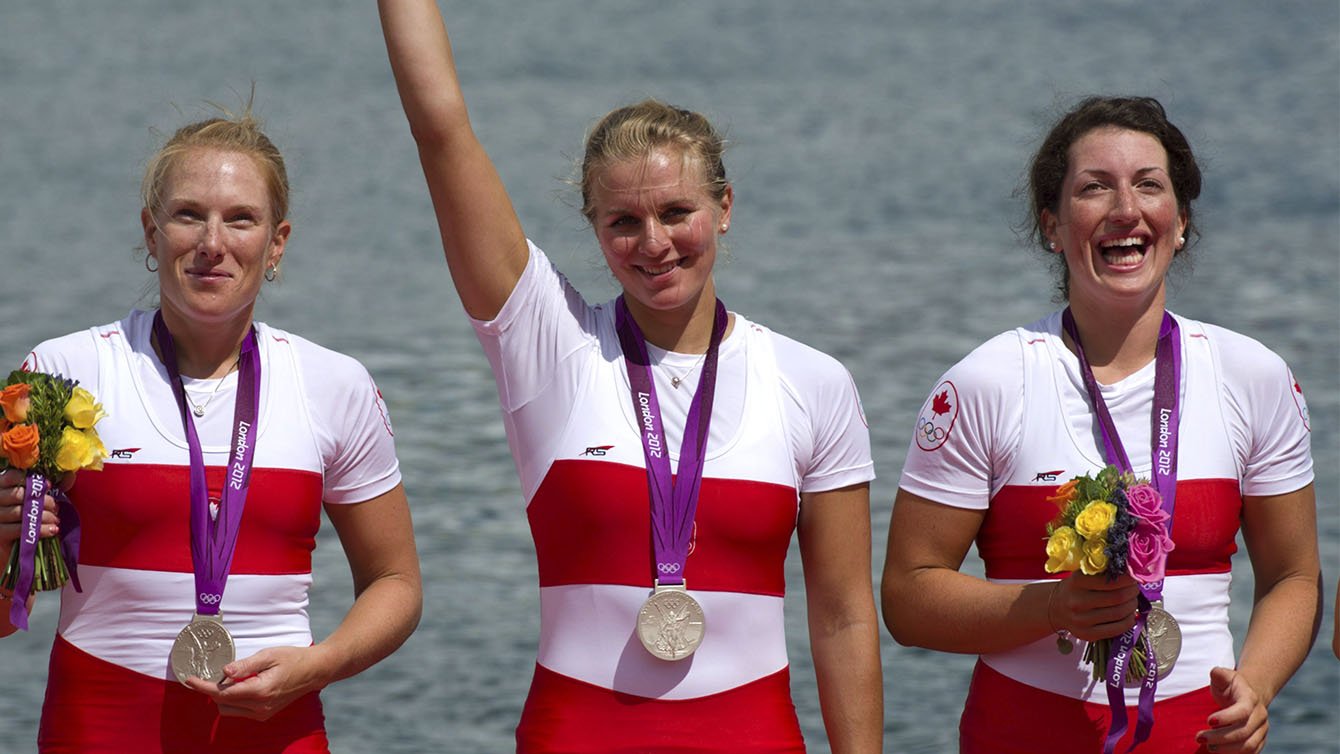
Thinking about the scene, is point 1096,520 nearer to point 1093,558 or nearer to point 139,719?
point 1093,558

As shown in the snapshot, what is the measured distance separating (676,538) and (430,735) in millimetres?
6419

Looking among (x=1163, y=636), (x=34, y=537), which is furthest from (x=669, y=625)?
(x=34, y=537)

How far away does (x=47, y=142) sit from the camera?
2591 centimetres

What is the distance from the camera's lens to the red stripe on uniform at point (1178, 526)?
4281 mm

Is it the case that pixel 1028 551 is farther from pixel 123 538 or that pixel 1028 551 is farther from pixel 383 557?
pixel 123 538

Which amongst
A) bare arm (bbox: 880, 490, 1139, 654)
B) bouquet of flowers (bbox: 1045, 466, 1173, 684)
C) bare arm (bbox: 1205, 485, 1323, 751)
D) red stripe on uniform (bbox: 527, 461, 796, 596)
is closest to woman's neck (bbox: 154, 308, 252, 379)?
red stripe on uniform (bbox: 527, 461, 796, 596)

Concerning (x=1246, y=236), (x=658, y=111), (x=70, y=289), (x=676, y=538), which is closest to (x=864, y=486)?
(x=676, y=538)

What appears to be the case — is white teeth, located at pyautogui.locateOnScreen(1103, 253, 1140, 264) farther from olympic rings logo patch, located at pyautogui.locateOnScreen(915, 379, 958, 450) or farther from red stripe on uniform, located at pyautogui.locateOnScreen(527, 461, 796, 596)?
red stripe on uniform, located at pyautogui.locateOnScreen(527, 461, 796, 596)

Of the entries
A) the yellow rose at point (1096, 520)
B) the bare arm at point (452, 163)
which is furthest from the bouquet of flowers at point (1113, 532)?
the bare arm at point (452, 163)

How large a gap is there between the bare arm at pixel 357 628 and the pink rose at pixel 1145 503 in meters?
1.76

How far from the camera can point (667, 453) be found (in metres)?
4.18

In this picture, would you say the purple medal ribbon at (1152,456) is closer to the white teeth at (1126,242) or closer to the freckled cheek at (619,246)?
the white teeth at (1126,242)

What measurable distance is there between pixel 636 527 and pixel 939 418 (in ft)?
2.77

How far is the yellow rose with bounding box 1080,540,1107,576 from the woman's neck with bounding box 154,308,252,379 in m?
2.11
